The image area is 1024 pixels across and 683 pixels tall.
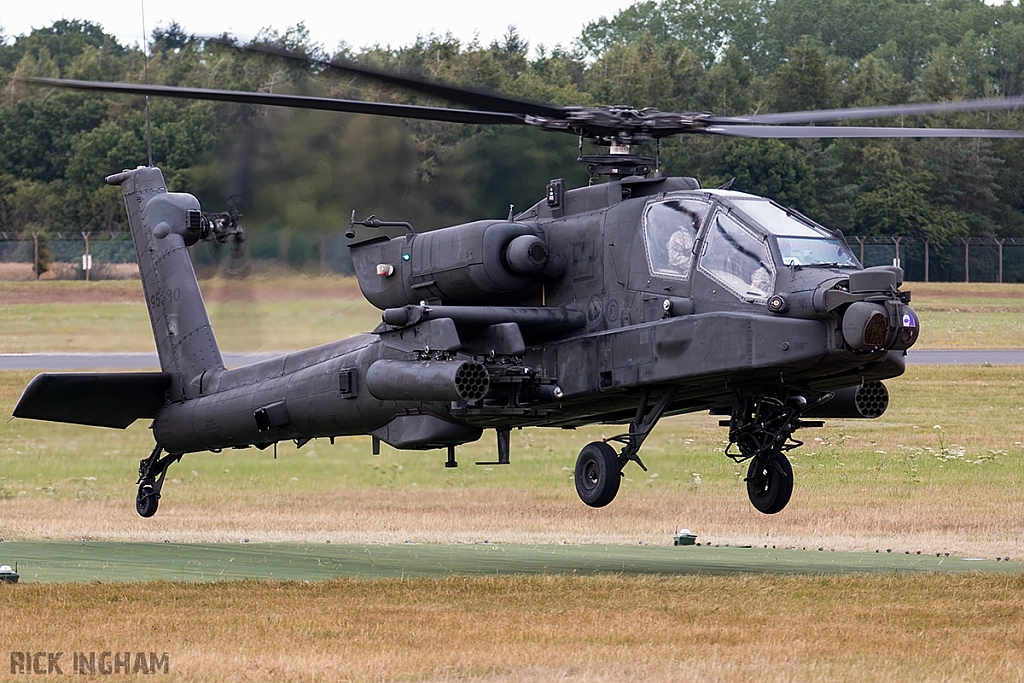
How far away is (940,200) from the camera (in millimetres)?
48812

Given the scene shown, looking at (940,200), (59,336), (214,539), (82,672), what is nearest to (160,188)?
(214,539)

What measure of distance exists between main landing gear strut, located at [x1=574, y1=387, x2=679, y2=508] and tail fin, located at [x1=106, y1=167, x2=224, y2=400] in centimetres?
647

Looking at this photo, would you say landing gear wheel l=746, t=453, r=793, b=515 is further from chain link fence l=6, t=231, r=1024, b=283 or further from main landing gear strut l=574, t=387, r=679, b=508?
Result: chain link fence l=6, t=231, r=1024, b=283

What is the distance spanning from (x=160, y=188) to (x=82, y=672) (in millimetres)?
10286

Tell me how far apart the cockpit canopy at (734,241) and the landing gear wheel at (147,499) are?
311 inches

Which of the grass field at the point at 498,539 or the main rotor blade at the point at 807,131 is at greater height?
the main rotor blade at the point at 807,131

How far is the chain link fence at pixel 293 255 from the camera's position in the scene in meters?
19.8

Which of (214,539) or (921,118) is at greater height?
(921,118)

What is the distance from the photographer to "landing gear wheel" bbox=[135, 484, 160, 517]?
18.9 meters

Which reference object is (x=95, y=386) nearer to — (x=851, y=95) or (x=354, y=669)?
(x=354, y=669)

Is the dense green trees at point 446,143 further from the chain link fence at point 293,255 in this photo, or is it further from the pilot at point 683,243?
the pilot at point 683,243

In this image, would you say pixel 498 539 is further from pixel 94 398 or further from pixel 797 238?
pixel 797 238

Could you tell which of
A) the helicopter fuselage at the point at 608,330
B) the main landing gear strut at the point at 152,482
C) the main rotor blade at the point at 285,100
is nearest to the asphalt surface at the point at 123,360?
the main landing gear strut at the point at 152,482

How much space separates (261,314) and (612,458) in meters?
7.77
